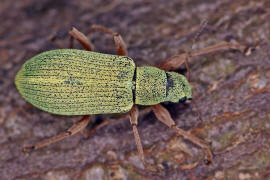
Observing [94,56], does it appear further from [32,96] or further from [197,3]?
[197,3]

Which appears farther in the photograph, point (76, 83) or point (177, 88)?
point (177, 88)

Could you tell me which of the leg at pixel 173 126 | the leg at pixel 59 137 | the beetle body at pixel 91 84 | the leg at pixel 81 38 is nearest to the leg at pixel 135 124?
the beetle body at pixel 91 84

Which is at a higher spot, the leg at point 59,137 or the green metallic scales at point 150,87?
the green metallic scales at point 150,87

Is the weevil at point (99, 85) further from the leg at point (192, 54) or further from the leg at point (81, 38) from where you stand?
the leg at point (81, 38)

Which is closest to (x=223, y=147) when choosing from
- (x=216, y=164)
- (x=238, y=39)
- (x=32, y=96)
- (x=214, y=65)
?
(x=216, y=164)

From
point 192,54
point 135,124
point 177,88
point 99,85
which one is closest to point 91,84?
point 99,85

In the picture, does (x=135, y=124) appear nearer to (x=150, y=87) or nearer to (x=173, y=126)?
(x=173, y=126)
